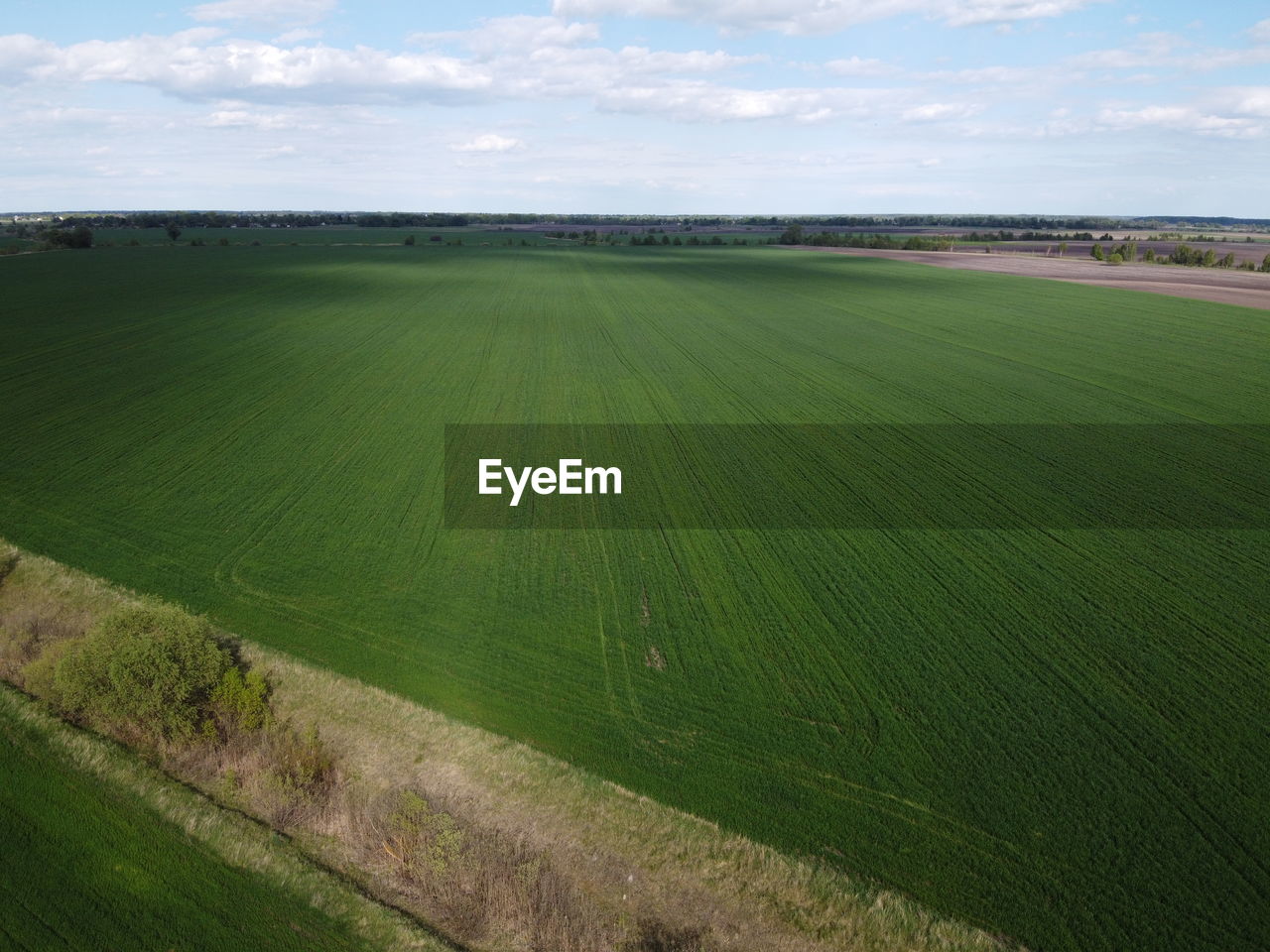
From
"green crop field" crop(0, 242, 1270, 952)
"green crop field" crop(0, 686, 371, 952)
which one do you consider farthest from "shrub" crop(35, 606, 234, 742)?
"green crop field" crop(0, 242, 1270, 952)

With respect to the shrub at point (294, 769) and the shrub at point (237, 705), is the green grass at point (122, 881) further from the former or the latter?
the shrub at point (237, 705)

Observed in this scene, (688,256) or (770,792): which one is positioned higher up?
(688,256)

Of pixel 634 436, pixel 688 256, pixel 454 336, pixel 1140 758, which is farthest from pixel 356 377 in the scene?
pixel 688 256

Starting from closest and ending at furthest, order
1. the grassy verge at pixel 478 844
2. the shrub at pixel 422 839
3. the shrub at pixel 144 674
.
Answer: the grassy verge at pixel 478 844 → the shrub at pixel 422 839 → the shrub at pixel 144 674

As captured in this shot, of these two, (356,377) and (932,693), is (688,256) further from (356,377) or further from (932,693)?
(932,693)

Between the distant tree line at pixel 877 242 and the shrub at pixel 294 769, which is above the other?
the distant tree line at pixel 877 242
